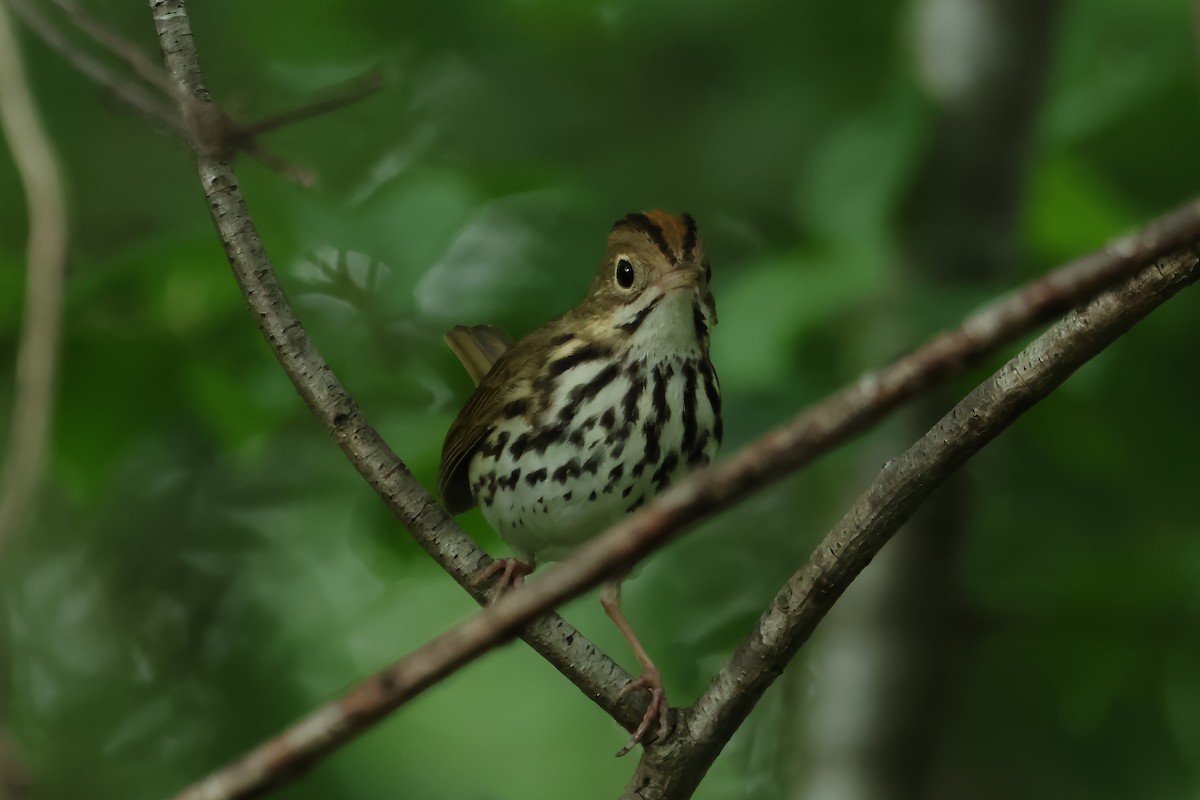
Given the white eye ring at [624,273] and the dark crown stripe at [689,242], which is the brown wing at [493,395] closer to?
the white eye ring at [624,273]

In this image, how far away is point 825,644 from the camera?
11.2ft

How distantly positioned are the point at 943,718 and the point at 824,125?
1.51m

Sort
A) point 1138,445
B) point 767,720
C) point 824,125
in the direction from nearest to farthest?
point 1138,445 < point 824,125 < point 767,720

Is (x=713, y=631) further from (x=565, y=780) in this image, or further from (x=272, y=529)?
(x=272, y=529)

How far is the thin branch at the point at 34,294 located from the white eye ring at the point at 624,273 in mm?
1252

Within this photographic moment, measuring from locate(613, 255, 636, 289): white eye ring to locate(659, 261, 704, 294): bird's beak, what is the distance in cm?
8

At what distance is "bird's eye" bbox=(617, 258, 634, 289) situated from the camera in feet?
8.92

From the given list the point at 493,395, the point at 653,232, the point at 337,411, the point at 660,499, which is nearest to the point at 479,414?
the point at 493,395

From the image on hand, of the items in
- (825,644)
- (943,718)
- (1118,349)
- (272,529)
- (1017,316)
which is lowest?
(943,718)

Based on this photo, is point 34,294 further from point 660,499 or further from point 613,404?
point 613,404

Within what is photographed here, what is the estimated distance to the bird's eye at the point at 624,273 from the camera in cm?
272

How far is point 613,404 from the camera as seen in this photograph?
2635 mm

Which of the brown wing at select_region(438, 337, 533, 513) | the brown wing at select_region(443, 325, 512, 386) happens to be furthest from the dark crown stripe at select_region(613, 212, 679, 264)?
the brown wing at select_region(443, 325, 512, 386)

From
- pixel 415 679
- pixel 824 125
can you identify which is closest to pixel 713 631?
pixel 824 125
